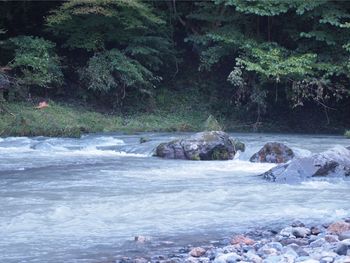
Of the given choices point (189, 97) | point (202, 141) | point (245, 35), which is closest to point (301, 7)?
point (245, 35)

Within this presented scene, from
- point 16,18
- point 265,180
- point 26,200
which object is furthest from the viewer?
point 16,18

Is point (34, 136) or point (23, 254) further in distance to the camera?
point (34, 136)

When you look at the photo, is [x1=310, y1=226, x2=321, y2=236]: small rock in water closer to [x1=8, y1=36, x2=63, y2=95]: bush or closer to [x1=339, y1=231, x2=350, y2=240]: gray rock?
[x1=339, y1=231, x2=350, y2=240]: gray rock

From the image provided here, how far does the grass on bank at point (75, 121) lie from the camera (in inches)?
695

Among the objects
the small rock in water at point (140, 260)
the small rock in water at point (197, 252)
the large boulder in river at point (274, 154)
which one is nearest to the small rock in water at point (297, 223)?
the small rock in water at point (197, 252)

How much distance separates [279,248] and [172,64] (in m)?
18.9

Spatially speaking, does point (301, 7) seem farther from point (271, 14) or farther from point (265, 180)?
point (265, 180)

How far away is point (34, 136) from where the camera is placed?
1738cm

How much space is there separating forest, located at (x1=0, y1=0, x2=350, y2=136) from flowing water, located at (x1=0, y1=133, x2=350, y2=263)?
6.81m

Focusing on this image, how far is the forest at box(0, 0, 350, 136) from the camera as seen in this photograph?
19719mm

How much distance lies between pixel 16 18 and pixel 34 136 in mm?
7483

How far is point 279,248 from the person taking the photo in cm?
570

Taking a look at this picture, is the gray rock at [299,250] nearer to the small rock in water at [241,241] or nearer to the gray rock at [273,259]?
the gray rock at [273,259]

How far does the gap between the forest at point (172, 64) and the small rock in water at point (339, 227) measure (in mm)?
12648
